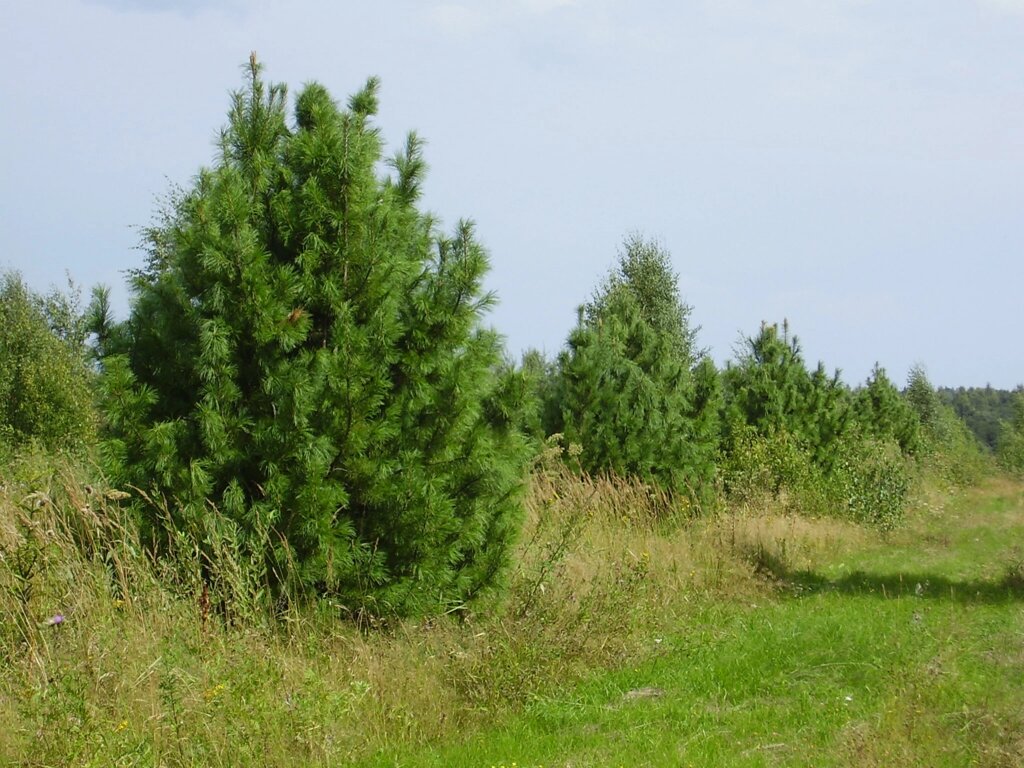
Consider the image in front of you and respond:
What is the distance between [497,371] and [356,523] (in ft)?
5.99

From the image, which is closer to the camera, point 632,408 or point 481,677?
point 481,677

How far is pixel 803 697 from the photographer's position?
6.52 m

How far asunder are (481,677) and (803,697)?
2149mm

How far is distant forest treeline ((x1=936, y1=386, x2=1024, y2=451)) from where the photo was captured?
113 meters

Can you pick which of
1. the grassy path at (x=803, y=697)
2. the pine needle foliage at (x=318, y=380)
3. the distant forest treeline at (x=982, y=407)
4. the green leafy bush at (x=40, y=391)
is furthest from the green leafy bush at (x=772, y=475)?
the distant forest treeline at (x=982, y=407)

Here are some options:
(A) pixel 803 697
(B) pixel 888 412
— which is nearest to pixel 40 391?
(A) pixel 803 697

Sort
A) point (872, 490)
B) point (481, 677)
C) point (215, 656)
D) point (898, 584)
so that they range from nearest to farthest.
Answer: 1. point (215, 656)
2. point (481, 677)
3. point (898, 584)
4. point (872, 490)

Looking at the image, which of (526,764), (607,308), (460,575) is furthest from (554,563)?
(607,308)

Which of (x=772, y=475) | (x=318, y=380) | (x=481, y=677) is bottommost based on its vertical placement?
(x=481, y=677)

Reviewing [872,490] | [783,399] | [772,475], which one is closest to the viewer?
[772,475]

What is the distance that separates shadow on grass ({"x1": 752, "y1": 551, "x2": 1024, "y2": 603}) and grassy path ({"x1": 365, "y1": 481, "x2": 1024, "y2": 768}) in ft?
0.36

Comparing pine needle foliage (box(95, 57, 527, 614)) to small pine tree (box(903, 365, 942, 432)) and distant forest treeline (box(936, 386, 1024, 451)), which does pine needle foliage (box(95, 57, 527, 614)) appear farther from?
distant forest treeline (box(936, 386, 1024, 451))

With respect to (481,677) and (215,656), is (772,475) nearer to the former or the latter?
(481,677)

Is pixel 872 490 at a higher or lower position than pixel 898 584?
higher
